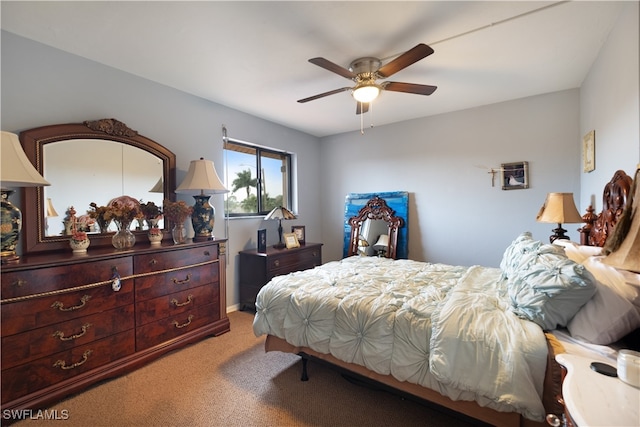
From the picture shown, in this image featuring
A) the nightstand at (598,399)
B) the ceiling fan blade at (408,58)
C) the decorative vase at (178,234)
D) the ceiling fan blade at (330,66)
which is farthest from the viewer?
the decorative vase at (178,234)

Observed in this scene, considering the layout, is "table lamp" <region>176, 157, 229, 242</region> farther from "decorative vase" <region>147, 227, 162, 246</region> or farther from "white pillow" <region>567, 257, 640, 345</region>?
"white pillow" <region>567, 257, 640, 345</region>

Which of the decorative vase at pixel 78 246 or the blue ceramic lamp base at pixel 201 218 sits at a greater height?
the blue ceramic lamp base at pixel 201 218

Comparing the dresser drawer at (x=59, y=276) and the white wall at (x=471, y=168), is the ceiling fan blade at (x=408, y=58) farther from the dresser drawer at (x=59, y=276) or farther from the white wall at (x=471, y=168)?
the dresser drawer at (x=59, y=276)

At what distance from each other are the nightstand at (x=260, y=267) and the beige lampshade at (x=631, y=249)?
2.88 metres

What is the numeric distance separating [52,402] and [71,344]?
0.34m

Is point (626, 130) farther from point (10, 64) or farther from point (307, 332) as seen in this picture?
point (10, 64)

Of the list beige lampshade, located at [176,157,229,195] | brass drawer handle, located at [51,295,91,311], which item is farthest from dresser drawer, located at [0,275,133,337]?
beige lampshade, located at [176,157,229,195]

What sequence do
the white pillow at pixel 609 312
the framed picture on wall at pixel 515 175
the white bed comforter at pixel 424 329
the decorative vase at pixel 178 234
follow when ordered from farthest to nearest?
the framed picture on wall at pixel 515 175 → the decorative vase at pixel 178 234 → the white bed comforter at pixel 424 329 → the white pillow at pixel 609 312

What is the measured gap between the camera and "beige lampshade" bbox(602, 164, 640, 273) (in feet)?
2.38

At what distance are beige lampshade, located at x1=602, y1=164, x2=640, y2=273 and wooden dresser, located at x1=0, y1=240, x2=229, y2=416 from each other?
2.61 meters

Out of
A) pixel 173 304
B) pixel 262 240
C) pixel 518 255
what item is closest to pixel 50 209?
pixel 173 304

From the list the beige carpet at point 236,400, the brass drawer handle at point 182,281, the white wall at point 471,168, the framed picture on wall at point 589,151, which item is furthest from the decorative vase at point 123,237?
the framed picture on wall at point 589,151

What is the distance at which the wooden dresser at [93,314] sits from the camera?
5.32ft

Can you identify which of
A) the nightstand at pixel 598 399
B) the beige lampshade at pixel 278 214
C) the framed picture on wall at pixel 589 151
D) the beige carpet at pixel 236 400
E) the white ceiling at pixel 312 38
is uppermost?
the white ceiling at pixel 312 38
